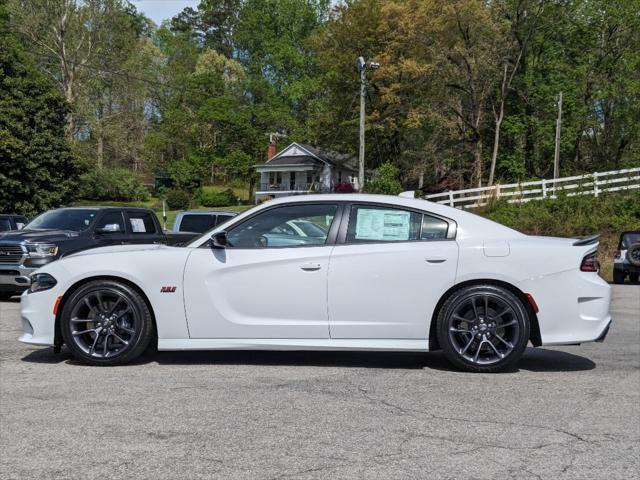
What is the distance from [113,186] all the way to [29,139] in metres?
18.4

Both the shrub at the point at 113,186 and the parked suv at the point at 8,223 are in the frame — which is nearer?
the parked suv at the point at 8,223

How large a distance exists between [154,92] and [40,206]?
36.8m

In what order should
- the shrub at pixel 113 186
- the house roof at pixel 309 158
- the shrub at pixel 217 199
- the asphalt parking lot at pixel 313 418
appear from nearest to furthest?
the asphalt parking lot at pixel 313 418, the shrub at pixel 113 186, the shrub at pixel 217 199, the house roof at pixel 309 158

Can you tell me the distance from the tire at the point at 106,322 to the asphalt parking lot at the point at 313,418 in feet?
0.50

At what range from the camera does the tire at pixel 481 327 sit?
573cm

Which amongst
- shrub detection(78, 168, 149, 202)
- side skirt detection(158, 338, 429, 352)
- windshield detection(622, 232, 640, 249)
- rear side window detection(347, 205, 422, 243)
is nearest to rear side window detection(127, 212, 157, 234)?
side skirt detection(158, 338, 429, 352)

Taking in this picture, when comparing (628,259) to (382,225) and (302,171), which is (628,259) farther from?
(302,171)

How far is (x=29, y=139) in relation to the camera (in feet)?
125

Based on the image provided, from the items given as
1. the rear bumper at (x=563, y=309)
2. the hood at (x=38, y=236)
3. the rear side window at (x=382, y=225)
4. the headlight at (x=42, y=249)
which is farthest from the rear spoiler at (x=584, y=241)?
the hood at (x=38, y=236)

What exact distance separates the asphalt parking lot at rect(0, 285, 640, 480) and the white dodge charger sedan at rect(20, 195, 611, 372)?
27cm

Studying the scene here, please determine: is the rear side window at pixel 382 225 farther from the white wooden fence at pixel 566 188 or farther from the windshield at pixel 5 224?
the white wooden fence at pixel 566 188

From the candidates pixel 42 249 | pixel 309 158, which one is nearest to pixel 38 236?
pixel 42 249

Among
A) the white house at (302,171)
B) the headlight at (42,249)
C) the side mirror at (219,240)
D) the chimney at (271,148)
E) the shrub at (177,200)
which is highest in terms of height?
the chimney at (271,148)

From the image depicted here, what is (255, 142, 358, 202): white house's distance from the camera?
61969 millimetres
